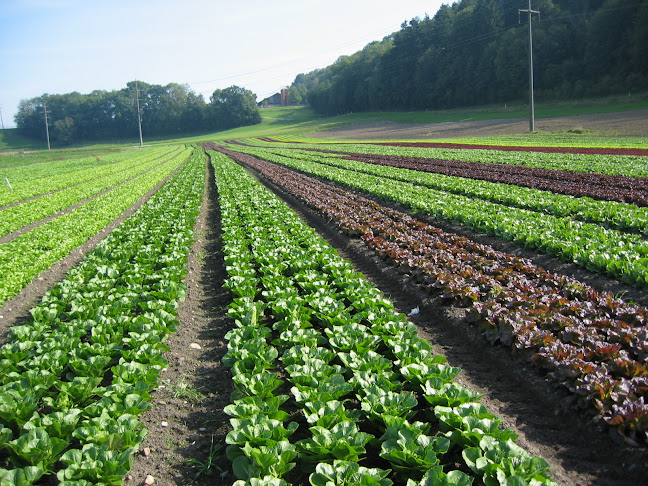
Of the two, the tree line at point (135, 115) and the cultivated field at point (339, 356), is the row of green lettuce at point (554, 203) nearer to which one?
the cultivated field at point (339, 356)

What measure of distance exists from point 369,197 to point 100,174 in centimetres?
2808

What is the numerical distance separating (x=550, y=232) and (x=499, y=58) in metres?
88.6

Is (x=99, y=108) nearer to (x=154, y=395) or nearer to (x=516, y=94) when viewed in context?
(x=516, y=94)

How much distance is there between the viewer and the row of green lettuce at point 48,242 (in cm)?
1018

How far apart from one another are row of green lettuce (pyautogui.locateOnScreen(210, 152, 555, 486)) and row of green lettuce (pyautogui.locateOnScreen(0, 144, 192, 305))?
18.6 ft

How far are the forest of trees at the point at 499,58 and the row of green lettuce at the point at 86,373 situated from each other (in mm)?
79882

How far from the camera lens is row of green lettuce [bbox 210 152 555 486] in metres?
3.73

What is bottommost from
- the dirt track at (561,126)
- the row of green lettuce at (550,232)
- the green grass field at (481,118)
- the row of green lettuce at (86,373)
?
the row of green lettuce at (86,373)

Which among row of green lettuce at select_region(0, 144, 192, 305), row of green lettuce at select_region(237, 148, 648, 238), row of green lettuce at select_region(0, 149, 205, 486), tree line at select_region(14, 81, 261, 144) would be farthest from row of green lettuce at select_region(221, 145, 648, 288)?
tree line at select_region(14, 81, 261, 144)

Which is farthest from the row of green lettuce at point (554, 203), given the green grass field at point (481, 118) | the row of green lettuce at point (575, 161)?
the green grass field at point (481, 118)

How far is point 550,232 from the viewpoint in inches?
414

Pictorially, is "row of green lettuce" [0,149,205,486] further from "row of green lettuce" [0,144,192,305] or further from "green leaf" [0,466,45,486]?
"row of green lettuce" [0,144,192,305]

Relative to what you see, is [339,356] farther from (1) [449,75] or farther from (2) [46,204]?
(1) [449,75]

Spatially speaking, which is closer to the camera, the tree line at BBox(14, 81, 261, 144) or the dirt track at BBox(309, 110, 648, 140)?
the dirt track at BBox(309, 110, 648, 140)
